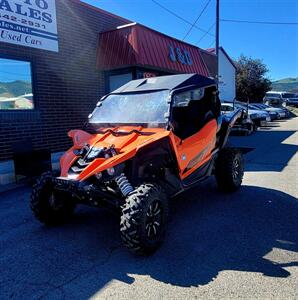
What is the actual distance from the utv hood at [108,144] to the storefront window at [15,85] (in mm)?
4451

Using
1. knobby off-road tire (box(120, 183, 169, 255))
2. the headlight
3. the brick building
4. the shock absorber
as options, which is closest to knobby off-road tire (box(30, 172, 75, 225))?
the shock absorber

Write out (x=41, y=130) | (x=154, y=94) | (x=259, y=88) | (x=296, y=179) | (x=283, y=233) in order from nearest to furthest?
(x=283, y=233)
(x=154, y=94)
(x=296, y=179)
(x=41, y=130)
(x=259, y=88)

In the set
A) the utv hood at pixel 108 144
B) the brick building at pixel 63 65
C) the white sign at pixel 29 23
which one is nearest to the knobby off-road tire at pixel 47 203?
the utv hood at pixel 108 144

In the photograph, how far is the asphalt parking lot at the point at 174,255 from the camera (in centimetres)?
315

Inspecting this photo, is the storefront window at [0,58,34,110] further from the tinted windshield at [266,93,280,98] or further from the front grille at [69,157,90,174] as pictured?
the tinted windshield at [266,93,280,98]

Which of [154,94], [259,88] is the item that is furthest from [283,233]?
[259,88]

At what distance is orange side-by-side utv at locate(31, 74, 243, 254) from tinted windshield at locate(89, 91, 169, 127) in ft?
0.05

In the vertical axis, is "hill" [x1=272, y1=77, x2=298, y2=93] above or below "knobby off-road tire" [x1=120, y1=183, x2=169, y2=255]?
above

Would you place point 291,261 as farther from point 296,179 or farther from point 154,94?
point 296,179

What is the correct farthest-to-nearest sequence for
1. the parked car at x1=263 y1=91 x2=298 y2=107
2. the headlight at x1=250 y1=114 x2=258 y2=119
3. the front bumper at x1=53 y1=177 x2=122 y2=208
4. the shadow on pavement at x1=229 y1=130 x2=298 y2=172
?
1. the parked car at x1=263 y1=91 x2=298 y2=107
2. the headlight at x1=250 y1=114 x2=258 y2=119
3. the shadow on pavement at x1=229 y1=130 x2=298 y2=172
4. the front bumper at x1=53 y1=177 x2=122 y2=208

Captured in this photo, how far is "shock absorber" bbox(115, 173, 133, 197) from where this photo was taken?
12.9ft

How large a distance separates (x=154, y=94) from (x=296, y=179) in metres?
3.91

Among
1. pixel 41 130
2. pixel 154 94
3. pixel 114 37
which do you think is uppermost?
pixel 114 37

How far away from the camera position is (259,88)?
3850cm
